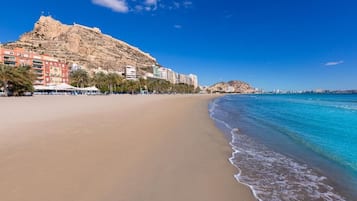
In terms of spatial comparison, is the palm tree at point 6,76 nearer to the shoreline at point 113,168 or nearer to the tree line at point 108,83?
the tree line at point 108,83

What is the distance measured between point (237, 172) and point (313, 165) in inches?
93.7

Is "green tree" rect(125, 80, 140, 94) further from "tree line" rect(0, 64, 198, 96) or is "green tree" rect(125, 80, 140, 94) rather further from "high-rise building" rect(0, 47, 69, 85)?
"high-rise building" rect(0, 47, 69, 85)

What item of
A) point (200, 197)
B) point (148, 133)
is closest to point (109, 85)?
point (148, 133)

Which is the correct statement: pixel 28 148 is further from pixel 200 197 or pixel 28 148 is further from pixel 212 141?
pixel 212 141

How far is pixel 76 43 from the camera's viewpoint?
6324 inches

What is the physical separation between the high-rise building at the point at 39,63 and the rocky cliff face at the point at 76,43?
1776 inches

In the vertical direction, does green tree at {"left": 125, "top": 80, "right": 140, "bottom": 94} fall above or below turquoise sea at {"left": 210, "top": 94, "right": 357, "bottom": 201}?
above

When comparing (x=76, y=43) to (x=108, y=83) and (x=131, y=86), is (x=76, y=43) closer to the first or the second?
(x=131, y=86)

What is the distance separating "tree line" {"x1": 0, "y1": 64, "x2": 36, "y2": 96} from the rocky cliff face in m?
99.3

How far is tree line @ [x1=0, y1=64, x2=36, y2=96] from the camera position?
144ft

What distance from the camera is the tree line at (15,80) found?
4394 centimetres

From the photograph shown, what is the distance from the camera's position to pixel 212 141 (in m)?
8.35

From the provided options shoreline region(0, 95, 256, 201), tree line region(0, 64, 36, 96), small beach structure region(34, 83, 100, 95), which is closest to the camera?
shoreline region(0, 95, 256, 201)

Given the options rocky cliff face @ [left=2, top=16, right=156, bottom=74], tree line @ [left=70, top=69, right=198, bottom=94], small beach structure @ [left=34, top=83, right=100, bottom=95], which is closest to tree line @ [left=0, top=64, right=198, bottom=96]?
tree line @ [left=70, top=69, right=198, bottom=94]
